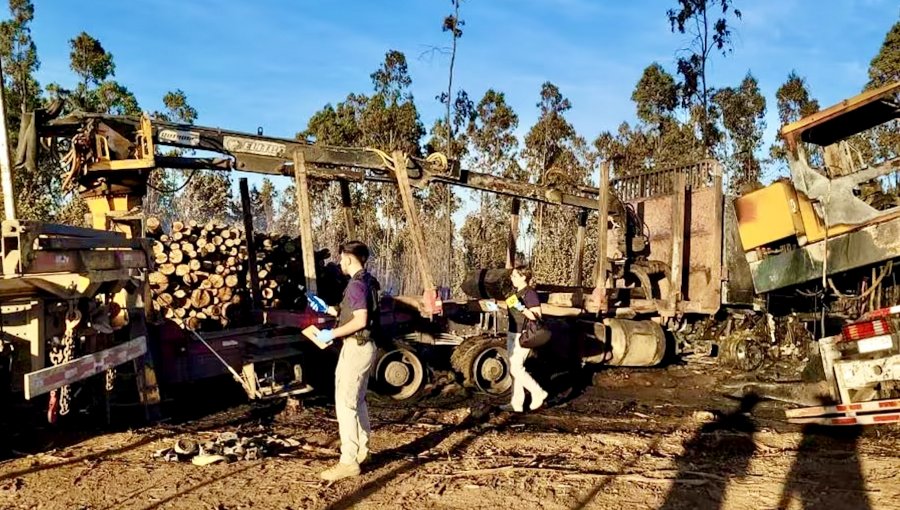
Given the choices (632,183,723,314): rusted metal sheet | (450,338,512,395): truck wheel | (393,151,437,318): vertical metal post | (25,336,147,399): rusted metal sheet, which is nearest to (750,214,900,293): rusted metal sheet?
(632,183,723,314): rusted metal sheet

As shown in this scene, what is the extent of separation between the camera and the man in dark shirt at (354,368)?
5.11 m

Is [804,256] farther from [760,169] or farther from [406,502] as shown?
[760,169]

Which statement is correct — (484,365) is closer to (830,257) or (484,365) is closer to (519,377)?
(519,377)

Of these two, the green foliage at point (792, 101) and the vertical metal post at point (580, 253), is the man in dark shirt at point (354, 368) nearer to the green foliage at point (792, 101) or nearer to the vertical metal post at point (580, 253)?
the vertical metal post at point (580, 253)

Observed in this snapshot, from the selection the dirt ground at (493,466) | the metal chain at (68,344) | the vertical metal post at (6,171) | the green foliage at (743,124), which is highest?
the green foliage at (743,124)

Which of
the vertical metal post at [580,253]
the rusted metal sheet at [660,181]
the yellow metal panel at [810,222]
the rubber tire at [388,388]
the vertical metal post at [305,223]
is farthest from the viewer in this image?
the vertical metal post at [580,253]

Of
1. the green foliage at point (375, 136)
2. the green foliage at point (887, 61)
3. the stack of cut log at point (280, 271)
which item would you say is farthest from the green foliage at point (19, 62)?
the green foliage at point (887, 61)

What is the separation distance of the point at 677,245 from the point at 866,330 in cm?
393

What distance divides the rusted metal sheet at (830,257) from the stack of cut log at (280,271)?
5662mm

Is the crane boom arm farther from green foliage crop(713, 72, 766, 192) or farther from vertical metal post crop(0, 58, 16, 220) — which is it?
green foliage crop(713, 72, 766, 192)

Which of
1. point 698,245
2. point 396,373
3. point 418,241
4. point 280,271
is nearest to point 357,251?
point 418,241

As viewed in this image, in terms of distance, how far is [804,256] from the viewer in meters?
7.39

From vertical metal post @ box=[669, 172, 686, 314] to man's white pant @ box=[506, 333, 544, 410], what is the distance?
10.2 feet

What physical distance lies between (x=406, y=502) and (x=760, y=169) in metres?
26.2
